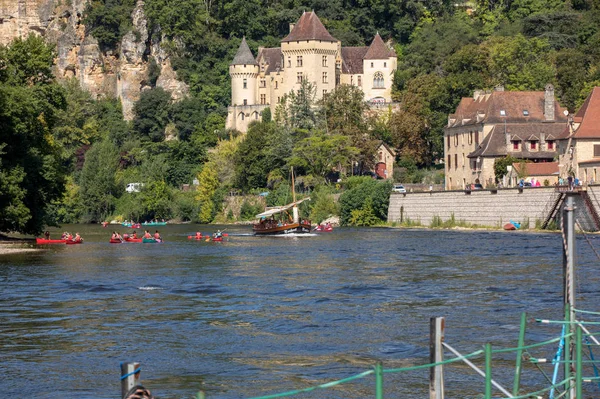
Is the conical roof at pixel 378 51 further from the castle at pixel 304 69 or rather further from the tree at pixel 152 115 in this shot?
the tree at pixel 152 115

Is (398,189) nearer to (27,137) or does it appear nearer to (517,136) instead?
(517,136)

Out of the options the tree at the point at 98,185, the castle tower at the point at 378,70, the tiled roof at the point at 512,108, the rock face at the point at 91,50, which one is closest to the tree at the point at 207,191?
the tree at the point at 98,185

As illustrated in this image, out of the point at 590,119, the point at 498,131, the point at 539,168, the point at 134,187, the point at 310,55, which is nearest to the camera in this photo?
the point at 590,119

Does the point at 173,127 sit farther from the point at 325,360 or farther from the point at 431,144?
the point at 325,360

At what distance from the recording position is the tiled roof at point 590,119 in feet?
272

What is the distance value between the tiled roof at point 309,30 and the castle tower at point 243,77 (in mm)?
6559

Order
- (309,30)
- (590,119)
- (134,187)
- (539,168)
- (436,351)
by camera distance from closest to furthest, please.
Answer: (436,351), (590,119), (539,168), (134,187), (309,30)

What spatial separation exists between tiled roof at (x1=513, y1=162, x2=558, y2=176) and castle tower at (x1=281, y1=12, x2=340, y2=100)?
5858cm

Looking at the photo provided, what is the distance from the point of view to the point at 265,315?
3522 centimetres

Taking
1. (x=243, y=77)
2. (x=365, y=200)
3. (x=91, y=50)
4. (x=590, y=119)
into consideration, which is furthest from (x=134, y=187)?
(x=590, y=119)

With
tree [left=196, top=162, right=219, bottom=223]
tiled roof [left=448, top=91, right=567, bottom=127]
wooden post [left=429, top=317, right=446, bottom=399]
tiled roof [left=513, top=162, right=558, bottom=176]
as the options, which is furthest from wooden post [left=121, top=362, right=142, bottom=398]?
tree [left=196, top=162, right=219, bottom=223]

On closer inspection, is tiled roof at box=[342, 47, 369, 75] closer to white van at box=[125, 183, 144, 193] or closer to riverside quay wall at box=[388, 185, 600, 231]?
white van at box=[125, 183, 144, 193]

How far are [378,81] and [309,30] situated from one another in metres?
11.4

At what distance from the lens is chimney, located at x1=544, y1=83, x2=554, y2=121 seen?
9969 cm
